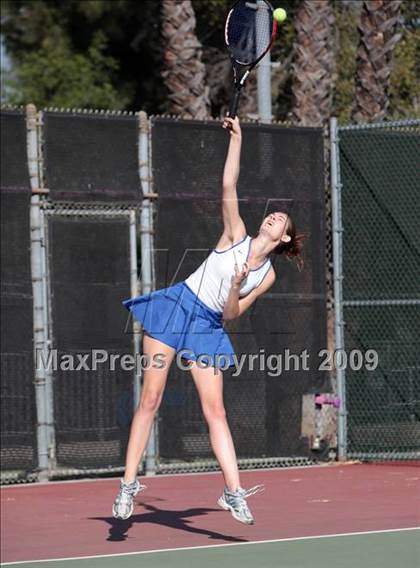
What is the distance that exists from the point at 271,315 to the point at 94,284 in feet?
5.72

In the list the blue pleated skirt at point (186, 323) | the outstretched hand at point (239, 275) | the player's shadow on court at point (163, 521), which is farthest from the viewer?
the player's shadow on court at point (163, 521)

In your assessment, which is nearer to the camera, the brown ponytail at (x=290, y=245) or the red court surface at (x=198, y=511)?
the brown ponytail at (x=290, y=245)

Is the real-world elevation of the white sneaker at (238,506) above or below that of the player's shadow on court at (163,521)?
above

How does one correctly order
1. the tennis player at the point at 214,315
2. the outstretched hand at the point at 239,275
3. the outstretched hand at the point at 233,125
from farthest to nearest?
the tennis player at the point at 214,315 → the outstretched hand at the point at 233,125 → the outstretched hand at the point at 239,275

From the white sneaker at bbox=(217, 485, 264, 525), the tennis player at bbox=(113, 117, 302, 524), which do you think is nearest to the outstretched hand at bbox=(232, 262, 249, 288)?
the tennis player at bbox=(113, 117, 302, 524)

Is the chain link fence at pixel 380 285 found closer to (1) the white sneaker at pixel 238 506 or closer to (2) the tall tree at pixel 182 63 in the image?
(2) the tall tree at pixel 182 63

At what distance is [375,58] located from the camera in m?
16.4

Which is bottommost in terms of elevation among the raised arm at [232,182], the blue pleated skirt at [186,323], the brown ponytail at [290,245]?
the blue pleated skirt at [186,323]

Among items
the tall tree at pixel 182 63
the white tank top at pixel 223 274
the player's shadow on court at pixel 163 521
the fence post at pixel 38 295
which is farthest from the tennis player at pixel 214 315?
the tall tree at pixel 182 63

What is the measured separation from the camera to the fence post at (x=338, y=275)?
12.4 meters

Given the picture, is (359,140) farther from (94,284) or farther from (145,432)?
(145,432)

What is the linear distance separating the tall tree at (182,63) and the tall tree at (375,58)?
6.58 ft

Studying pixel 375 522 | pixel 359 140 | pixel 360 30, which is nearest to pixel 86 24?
pixel 360 30

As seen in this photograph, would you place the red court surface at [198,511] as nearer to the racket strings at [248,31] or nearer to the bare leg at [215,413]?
the bare leg at [215,413]
